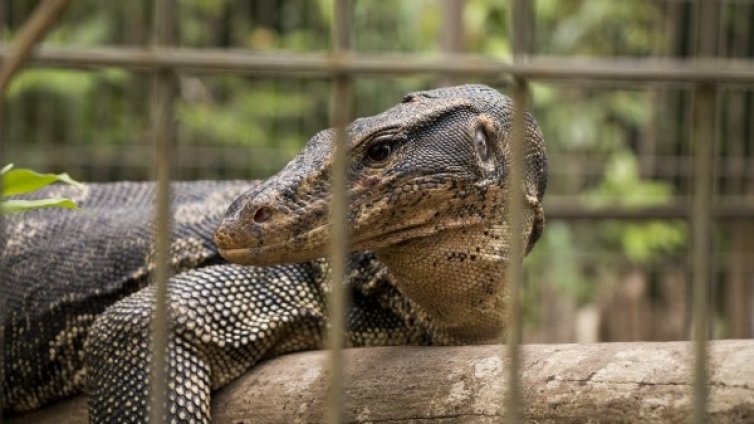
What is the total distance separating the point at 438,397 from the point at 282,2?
7.12m

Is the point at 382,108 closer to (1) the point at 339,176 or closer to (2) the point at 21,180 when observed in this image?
(2) the point at 21,180

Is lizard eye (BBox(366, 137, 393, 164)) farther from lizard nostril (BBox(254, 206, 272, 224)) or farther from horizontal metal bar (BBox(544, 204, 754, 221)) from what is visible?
horizontal metal bar (BBox(544, 204, 754, 221))

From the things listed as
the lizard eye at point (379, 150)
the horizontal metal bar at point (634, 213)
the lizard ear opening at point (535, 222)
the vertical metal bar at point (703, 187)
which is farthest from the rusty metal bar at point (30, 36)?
the horizontal metal bar at point (634, 213)

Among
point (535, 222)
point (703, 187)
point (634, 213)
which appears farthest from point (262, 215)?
point (634, 213)

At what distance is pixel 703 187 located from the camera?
6.33 ft

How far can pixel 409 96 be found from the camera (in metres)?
3.47

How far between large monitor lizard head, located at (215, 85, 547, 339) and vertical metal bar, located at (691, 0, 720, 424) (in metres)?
1.20

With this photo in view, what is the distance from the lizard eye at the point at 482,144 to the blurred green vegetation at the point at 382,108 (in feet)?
18.1

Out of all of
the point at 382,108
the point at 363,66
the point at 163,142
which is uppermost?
the point at 382,108

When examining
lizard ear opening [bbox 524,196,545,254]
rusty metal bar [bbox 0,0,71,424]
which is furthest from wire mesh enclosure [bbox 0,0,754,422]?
rusty metal bar [bbox 0,0,71,424]

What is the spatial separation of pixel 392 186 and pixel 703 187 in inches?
50.4

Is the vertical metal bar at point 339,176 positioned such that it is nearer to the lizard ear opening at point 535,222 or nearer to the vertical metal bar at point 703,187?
the vertical metal bar at point 703,187

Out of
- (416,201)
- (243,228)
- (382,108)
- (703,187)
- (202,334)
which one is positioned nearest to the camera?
(703,187)

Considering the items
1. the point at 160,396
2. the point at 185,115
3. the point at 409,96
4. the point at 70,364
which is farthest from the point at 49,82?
the point at 160,396
